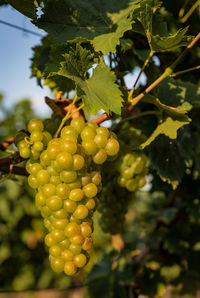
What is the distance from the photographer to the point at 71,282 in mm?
6176

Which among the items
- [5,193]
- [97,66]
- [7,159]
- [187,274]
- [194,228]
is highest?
[97,66]

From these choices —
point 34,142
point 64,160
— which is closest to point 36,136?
point 34,142

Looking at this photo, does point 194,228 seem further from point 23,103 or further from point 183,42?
point 23,103

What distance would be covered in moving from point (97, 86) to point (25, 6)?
219mm

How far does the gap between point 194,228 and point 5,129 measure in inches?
125

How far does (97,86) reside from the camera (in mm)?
628

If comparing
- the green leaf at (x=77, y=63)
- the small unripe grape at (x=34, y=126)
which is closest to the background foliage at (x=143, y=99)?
the green leaf at (x=77, y=63)

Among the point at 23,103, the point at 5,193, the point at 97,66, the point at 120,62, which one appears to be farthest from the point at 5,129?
the point at 97,66

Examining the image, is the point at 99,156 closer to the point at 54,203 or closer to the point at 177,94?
the point at 54,203

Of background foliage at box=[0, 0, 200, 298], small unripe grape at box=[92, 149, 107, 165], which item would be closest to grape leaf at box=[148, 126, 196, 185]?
background foliage at box=[0, 0, 200, 298]

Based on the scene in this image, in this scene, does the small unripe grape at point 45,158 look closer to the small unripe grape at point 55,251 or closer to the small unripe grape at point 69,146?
the small unripe grape at point 69,146

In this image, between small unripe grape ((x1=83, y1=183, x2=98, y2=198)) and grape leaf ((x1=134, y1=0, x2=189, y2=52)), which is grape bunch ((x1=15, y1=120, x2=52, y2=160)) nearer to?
small unripe grape ((x1=83, y1=183, x2=98, y2=198))

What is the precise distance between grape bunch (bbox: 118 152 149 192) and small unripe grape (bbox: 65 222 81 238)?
34 cm

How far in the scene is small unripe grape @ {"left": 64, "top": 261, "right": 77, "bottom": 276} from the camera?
0.57m
